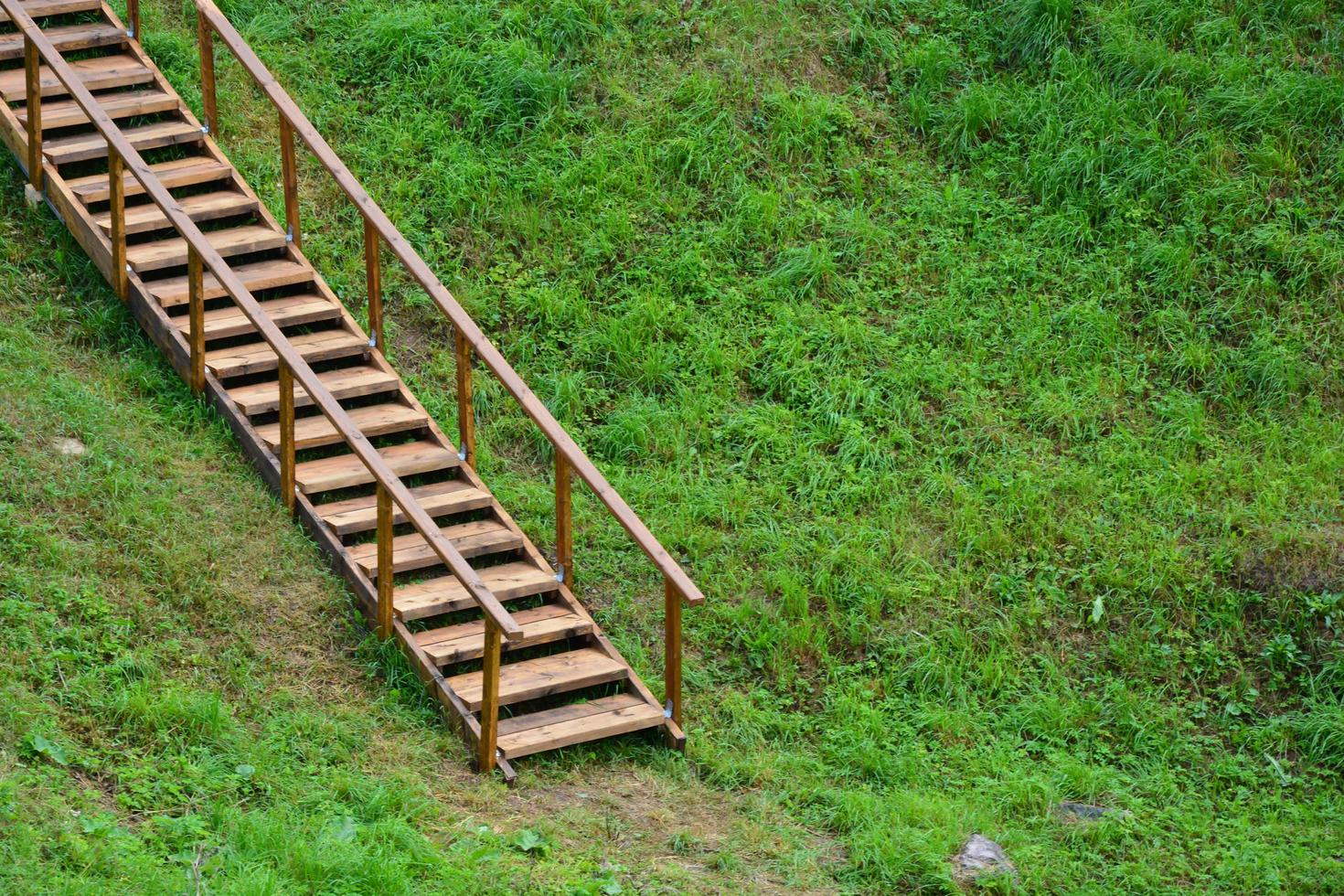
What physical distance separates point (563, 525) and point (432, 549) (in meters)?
0.72

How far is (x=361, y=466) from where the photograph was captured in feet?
26.3

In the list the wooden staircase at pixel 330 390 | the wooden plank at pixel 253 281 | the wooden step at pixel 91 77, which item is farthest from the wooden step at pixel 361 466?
the wooden step at pixel 91 77

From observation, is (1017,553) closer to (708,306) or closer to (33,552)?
(708,306)

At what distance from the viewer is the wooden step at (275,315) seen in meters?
8.30

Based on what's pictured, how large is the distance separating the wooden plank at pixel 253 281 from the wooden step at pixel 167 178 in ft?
0.64

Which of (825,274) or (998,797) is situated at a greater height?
(825,274)

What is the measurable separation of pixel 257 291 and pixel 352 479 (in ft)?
4.87

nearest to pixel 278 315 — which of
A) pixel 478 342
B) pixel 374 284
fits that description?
pixel 374 284

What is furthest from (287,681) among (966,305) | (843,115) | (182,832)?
(843,115)

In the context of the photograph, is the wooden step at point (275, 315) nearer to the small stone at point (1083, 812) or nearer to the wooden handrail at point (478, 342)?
the wooden handrail at point (478, 342)

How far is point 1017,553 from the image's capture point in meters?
8.53

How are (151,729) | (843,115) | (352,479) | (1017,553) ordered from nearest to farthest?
(151,729), (352,479), (1017,553), (843,115)

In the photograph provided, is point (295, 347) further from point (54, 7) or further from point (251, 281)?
point (54, 7)

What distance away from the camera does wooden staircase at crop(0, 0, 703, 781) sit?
7.23 metres
